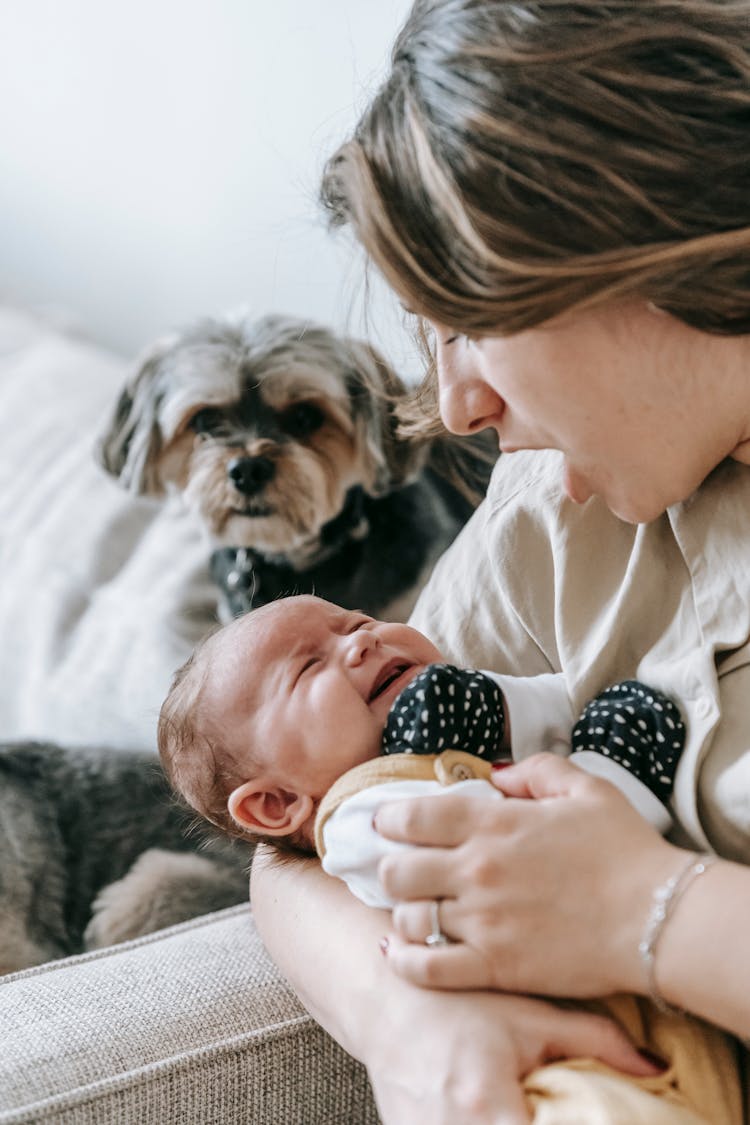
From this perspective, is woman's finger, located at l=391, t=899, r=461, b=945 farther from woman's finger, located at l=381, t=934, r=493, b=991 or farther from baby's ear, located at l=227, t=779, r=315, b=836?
baby's ear, located at l=227, t=779, r=315, b=836

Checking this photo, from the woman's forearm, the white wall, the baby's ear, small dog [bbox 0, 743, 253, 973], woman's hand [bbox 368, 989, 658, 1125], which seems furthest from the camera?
the white wall

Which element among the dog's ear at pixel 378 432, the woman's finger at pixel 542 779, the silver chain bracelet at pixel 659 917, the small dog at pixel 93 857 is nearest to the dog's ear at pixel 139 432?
the dog's ear at pixel 378 432

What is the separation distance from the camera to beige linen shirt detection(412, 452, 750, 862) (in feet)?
3.14

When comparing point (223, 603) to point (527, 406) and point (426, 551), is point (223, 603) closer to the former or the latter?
point (426, 551)

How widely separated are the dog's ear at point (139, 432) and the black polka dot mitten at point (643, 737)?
1.13m

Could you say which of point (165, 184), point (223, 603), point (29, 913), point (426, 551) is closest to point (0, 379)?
point (165, 184)

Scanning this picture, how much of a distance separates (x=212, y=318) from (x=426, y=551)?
0.51m

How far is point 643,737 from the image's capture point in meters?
0.97

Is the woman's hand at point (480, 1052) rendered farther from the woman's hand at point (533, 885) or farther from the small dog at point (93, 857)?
the small dog at point (93, 857)

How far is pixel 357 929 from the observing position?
3.23ft

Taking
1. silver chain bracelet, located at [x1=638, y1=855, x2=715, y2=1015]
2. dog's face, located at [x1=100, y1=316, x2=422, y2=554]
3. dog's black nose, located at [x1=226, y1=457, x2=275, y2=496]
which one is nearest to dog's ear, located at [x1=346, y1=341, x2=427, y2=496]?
dog's face, located at [x1=100, y1=316, x2=422, y2=554]

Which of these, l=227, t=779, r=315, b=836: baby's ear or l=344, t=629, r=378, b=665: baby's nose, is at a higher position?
l=344, t=629, r=378, b=665: baby's nose

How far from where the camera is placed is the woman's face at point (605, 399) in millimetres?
892

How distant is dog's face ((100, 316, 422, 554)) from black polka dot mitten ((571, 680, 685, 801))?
0.92m
